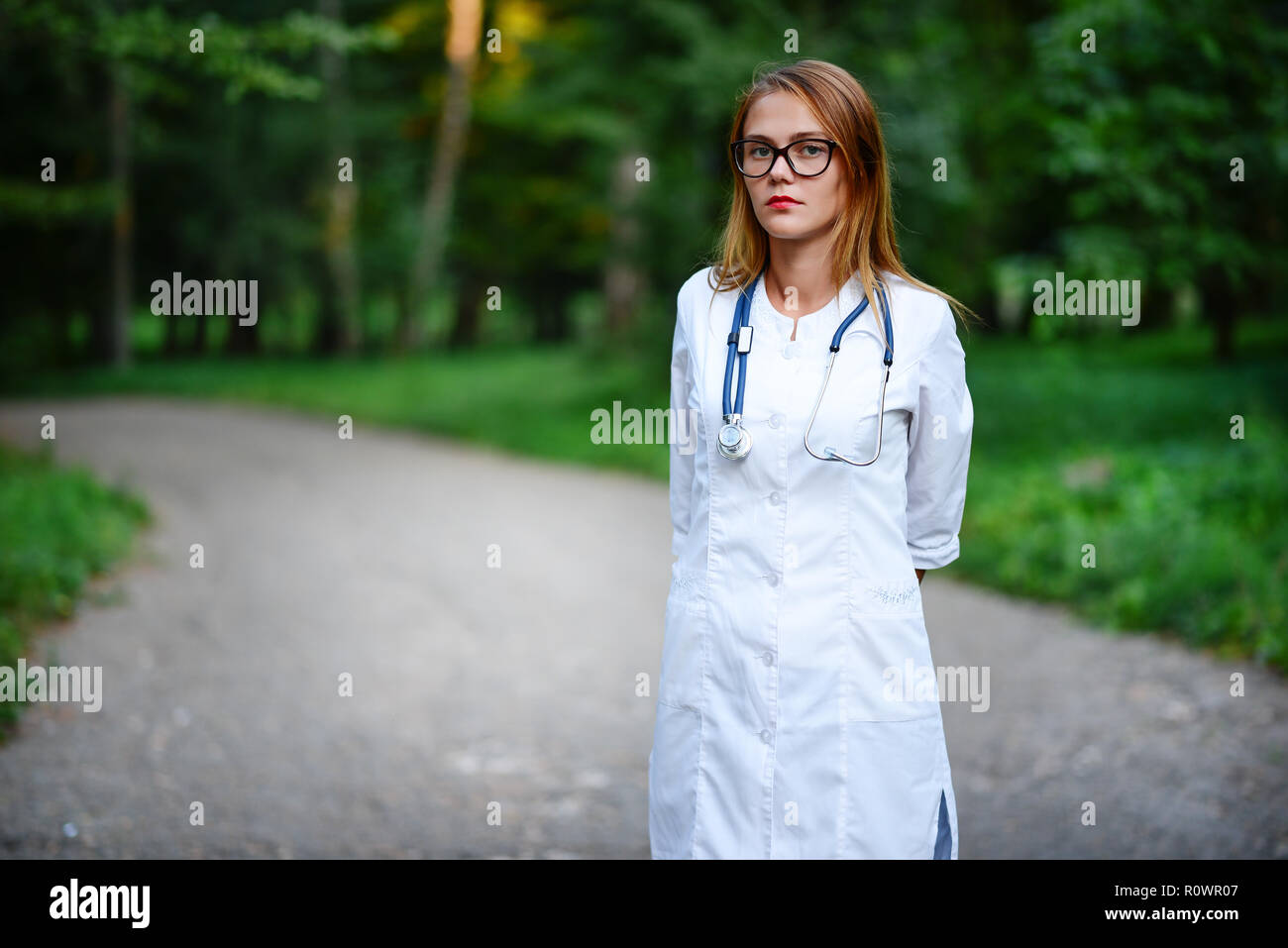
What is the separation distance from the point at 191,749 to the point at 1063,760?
4.12 meters

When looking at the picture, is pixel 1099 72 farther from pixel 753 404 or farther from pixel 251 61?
pixel 753 404

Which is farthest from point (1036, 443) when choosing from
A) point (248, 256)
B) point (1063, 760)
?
point (248, 256)

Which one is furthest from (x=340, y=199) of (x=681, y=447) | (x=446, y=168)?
(x=681, y=447)

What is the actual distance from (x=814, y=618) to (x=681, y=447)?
534mm

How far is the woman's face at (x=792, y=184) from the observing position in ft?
7.38

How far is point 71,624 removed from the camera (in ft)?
21.9

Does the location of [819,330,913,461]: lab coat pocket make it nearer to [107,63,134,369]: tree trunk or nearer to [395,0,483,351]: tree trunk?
[395,0,483,351]: tree trunk

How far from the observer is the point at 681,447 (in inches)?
99.1

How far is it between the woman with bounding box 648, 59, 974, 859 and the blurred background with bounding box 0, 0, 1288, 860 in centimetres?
74

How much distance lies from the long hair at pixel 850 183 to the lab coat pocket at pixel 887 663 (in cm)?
62
